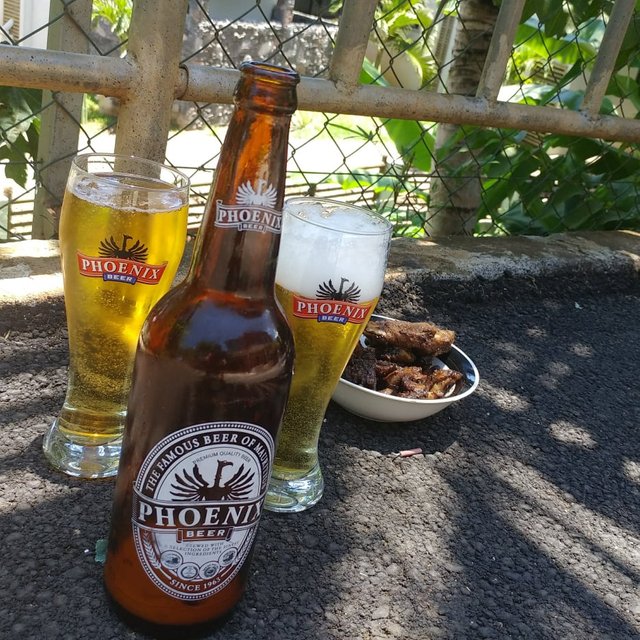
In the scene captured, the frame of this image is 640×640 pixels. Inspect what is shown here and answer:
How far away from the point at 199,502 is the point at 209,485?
0.10 ft

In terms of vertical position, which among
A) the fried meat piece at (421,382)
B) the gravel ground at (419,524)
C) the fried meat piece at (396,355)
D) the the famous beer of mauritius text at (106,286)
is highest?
the the famous beer of mauritius text at (106,286)

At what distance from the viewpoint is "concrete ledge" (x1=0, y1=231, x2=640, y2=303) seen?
1.78 metres

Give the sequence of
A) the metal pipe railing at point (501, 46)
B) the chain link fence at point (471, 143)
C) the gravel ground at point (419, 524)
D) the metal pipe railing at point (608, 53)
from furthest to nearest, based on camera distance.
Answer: the metal pipe railing at point (608, 53) → the metal pipe railing at point (501, 46) → the chain link fence at point (471, 143) → the gravel ground at point (419, 524)

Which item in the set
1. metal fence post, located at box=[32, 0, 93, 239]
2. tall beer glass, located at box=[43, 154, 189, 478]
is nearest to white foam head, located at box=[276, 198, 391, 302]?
tall beer glass, located at box=[43, 154, 189, 478]

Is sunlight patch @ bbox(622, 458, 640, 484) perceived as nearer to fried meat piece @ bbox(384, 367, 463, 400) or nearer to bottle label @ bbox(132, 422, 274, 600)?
fried meat piece @ bbox(384, 367, 463, 400)

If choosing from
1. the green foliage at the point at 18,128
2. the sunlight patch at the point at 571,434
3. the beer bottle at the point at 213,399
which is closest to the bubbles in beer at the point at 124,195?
the beer bottle at the point at 213,399

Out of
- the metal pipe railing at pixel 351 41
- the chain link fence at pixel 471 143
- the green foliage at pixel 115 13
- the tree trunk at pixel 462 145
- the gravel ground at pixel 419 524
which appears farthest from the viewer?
the green foliage at pixel 115 13

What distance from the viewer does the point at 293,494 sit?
136 centimetres

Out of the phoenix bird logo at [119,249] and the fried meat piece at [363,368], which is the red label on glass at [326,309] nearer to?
the phoenix bird logo at [119,249]

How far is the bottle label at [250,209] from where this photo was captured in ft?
3.18

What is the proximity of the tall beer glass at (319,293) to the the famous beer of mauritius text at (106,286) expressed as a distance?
190 millimetres

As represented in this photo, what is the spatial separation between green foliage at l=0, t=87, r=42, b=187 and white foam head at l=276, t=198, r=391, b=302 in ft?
3.25

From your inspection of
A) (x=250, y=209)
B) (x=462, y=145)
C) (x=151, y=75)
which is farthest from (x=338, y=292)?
(x=462, y=145)

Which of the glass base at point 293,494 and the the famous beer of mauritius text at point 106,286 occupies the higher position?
the the famous beer of mauritius text at point 106,286
